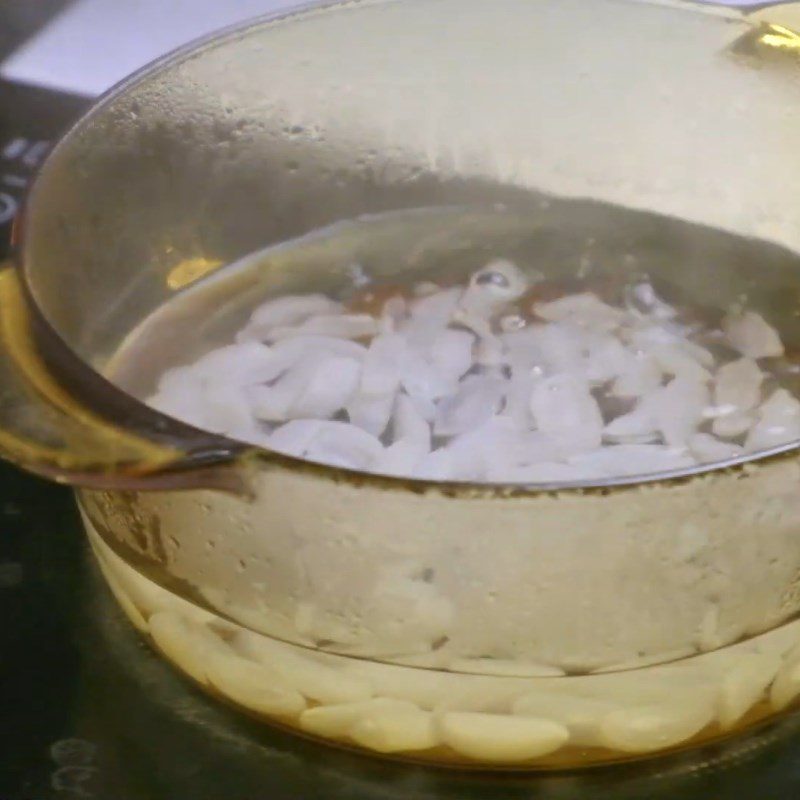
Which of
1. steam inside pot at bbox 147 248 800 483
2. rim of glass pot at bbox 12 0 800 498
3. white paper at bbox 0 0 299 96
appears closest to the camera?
rim of glass pot at bbox 12 0 800 498

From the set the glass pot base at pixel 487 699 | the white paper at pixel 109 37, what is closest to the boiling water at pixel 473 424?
the glass pot base at pixel 487 699

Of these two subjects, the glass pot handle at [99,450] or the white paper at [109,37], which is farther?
the white paper at [109,37]

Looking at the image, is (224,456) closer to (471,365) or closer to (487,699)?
(487,699)

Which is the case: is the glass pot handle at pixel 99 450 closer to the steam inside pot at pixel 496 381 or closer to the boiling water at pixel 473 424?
the boiling water at pixel 473 424

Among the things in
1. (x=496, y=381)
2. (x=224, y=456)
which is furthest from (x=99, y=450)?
(x=496, y=381)

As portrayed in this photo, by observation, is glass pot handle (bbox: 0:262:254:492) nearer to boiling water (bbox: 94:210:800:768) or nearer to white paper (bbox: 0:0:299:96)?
boiling water (bbox: 94:210:800:768)

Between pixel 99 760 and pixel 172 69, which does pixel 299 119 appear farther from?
pixel 99 760

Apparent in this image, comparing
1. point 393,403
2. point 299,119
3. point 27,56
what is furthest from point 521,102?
point 27,56

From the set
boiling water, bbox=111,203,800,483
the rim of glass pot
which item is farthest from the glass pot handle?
boiling water, bbox=111,203,800,483
